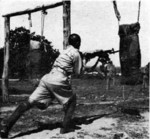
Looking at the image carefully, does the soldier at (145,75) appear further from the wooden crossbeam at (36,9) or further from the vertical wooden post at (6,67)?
the wooden crossbeam at (36,9)

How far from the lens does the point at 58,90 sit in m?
5.64

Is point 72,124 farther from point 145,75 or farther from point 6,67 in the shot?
point 145,75

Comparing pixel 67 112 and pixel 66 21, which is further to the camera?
pixel 66 21

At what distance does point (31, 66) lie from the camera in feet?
54.5

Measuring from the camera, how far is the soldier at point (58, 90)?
5.61 m

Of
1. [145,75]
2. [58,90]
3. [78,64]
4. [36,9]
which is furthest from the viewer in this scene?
[145,75]

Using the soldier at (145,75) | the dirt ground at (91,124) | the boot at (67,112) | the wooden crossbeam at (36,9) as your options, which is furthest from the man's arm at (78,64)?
the soldier at (145,75)

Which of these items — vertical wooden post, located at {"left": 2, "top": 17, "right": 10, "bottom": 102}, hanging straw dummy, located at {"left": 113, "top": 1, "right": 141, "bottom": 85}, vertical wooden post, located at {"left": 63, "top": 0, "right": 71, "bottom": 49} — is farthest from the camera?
vertical wooden post, located at {"left": 2, "top": 17, "right": 10, "bottom": 102}

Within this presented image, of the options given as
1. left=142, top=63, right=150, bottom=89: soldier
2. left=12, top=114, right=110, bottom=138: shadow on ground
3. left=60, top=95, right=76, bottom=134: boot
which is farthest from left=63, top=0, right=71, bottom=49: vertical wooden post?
left=142, top=63, right=150, bottom=89: soldier

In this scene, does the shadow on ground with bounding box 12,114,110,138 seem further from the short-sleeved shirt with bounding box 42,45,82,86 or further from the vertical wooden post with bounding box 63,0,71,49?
the vertical wooden post with bounding box 63,0,71,49

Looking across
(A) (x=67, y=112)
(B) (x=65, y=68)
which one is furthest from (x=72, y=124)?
(B) (x=65, y=68)

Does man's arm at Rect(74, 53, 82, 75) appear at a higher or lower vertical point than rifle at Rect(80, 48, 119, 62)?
lower

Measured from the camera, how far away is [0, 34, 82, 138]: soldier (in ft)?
18.4

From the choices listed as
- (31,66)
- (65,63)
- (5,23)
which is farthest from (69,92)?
(31,66)
